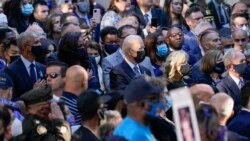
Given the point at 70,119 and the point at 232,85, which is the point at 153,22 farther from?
the point at 70,119

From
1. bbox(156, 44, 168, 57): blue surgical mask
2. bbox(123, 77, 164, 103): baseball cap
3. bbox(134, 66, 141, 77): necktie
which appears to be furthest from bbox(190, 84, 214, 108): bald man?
bbox(156, 44, 168, 57): blue surgical mask

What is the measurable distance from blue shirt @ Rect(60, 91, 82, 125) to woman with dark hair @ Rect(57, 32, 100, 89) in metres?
1.56

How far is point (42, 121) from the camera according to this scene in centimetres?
935

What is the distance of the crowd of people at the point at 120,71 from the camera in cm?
839

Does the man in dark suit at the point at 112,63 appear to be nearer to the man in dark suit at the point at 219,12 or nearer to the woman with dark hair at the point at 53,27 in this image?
the woman with dark hair at the point at 53,27

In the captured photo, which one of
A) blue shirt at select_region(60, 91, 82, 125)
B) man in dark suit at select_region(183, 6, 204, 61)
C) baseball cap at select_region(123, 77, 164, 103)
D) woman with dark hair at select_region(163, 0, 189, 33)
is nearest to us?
baseball cap at select_region(123, 77, 164, 103)

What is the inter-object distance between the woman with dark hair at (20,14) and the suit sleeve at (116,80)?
3373 mm

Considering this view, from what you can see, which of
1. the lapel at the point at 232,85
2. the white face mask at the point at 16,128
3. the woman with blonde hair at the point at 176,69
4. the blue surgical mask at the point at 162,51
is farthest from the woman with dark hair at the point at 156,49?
the white face mask at the point at 16,128

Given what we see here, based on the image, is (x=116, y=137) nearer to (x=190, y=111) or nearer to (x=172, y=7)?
A: (x=190, y=111)

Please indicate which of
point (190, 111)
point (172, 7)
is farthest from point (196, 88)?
point (172, 7)

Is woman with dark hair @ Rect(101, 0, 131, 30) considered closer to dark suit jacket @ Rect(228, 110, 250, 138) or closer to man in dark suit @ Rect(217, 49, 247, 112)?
man in dark suit @ Rect(217, 49, 247, 112)

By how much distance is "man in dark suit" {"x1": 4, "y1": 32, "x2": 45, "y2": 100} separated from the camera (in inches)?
455

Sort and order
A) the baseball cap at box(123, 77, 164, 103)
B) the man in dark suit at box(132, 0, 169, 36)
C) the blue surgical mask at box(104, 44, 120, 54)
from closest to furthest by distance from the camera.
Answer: the baseball cap at box(123, 77, 164, 103)
the blue surgical mask at box(104, 44, 120, 54)
the man in dark suit at box(132, 0, 169, 36)

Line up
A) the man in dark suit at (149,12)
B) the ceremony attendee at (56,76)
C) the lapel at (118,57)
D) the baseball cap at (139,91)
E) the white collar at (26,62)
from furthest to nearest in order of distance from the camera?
the man in dark suit at (149,12) → the lapel at (118,57) → the white collar at (26,62) → the ceremony attendee at (56,76) → the baseball cap at (139,91)
